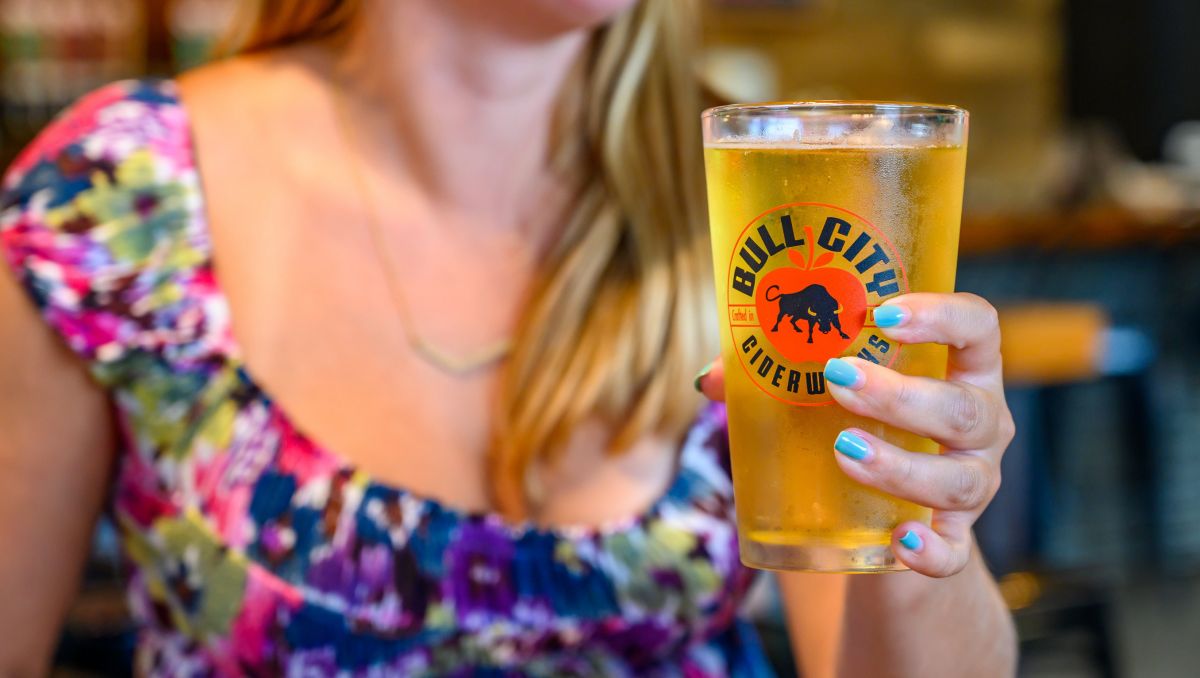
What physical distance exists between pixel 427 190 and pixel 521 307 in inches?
6.9

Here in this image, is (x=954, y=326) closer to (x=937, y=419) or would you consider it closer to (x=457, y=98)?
(x=937, y=419)

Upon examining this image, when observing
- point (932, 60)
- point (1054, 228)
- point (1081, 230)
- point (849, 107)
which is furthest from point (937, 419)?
point (932, 60)

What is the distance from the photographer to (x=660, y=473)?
1.38 metres

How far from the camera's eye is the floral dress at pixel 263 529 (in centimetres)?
125

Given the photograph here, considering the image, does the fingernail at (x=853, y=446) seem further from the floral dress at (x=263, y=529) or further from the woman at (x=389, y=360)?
the floral dress at (x=263, y=529)

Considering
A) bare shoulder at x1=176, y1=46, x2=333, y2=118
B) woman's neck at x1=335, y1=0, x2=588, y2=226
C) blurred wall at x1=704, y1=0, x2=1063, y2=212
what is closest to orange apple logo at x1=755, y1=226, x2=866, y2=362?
woman's neck at x1=335, y1=0, x2=588, y2=226

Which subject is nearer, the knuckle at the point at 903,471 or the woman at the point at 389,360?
the knuckle at the point at 903,471

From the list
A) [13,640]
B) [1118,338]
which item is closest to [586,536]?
[13,640]

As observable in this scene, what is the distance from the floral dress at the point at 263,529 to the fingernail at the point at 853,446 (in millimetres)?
607

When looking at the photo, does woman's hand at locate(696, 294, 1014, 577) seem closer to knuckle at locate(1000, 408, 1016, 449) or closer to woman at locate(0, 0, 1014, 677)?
knuckle at locate(1000, 408, 1016, 449)

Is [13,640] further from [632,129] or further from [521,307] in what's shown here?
[632,129]

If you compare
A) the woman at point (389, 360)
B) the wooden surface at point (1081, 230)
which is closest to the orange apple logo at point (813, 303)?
the woman at point (389, 360)

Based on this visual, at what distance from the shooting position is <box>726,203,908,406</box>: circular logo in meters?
0.70

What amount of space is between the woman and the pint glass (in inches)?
14.3
